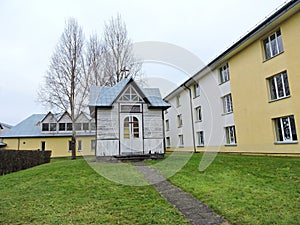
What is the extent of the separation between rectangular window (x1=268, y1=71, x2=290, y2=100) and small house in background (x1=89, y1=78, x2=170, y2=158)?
6.42 m

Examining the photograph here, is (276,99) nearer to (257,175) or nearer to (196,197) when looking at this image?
(257,175)

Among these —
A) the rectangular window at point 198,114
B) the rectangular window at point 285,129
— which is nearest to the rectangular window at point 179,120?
the rectangular window at point 198,114

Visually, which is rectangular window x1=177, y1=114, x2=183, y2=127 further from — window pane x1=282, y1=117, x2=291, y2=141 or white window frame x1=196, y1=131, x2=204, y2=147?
window pane x1=282, y1=117, x2=291, y2=141

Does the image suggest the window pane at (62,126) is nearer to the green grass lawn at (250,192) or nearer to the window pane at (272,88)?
the green grass lawn at (250,192)

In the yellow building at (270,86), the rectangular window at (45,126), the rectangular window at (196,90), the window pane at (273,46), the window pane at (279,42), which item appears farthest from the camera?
the rectangular window at (45,126)

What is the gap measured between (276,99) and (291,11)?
178 inches

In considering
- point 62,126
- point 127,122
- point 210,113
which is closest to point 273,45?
point 210,113

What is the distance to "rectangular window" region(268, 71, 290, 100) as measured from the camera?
12121mm

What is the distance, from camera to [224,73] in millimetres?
17859

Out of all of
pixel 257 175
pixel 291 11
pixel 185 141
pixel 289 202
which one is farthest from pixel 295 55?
pixel 185 141

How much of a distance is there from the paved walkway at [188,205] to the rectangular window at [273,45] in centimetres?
1028

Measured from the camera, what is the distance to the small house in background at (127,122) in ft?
43.2

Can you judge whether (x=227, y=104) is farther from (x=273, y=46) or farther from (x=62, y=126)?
(x=62, y=126)

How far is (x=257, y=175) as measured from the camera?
743cm
